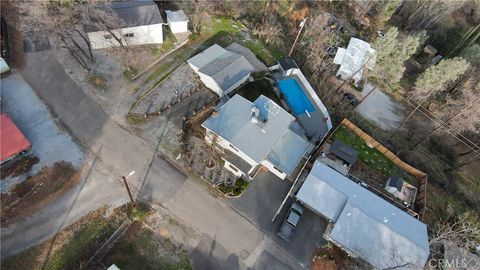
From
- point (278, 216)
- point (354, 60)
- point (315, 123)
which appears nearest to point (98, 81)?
point (278, 216)

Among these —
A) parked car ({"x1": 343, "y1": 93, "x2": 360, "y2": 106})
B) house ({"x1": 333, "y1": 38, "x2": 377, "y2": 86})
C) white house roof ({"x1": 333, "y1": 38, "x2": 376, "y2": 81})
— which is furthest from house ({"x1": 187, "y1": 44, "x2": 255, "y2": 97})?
white house roof ({"x1": 333, "y1": 38, "x2": 376, "y2": 81})

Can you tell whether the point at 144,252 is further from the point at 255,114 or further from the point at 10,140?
the point at 10,140

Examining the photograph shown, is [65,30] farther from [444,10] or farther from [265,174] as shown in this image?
[444,10]

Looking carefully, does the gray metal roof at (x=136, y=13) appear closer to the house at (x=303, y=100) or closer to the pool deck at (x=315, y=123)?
the house at (x=303, y=100)

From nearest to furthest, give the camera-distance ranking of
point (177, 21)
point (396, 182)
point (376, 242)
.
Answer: point (376, 242), point (396, 182), point (177, 21)

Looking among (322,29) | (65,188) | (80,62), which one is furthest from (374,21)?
(65,188)
